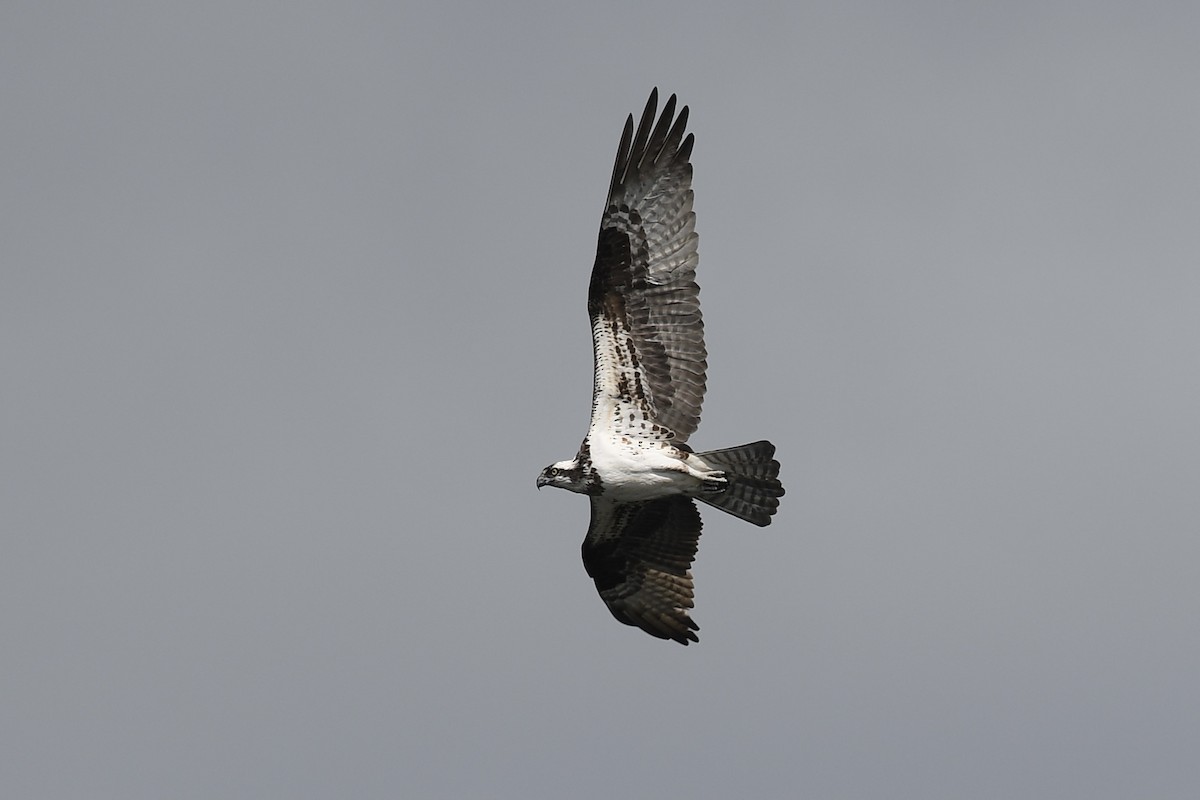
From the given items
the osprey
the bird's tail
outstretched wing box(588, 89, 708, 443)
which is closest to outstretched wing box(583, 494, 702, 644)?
the osprey

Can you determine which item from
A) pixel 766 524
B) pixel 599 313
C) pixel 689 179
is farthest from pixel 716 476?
pixel 689 179

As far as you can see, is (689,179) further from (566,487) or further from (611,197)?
(566,487)

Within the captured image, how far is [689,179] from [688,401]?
204 cm

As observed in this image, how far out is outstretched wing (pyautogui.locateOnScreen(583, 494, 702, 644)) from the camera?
52.4 ft

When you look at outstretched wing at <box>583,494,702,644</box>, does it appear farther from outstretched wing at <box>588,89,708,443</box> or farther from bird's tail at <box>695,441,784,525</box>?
outstretched wing at <box>588,89,708,443</box>

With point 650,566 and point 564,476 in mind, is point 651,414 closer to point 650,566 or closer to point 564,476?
point 564,476

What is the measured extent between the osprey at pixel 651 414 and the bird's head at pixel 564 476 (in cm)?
1

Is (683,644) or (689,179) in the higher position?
(689,179)

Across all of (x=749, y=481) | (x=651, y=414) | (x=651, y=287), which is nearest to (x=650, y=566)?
(x=749, y=481)

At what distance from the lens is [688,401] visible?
15.4m

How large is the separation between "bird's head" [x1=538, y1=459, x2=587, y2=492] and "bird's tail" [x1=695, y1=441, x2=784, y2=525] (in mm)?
1058

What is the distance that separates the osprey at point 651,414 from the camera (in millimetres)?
15156

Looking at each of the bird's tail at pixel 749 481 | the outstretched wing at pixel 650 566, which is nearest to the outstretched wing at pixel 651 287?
the bird's tail at pixel 749 481

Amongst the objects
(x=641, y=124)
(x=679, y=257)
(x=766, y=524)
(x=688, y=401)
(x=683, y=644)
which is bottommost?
(x=683, y=644)
